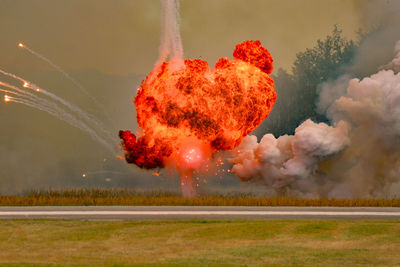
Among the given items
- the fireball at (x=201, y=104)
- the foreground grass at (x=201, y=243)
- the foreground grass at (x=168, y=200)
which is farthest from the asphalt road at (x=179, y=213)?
the fireball at (x=201, y=104)

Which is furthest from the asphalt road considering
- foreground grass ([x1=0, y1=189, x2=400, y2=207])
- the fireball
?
the fireball

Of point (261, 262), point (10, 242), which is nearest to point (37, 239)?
point (10, 242)

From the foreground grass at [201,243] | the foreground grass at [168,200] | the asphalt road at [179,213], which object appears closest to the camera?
the foreground grass at [201,243]

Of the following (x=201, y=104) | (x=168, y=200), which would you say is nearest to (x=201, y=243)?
(x=168, y=200)

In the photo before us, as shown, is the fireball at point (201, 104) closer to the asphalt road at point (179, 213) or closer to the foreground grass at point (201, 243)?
the asphalt road at point (179, 213)

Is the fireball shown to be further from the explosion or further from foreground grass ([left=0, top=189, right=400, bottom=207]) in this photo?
foreground grass ([left=0, top=189, right=400, bottom=207])

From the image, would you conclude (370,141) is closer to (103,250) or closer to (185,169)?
(185,169)
